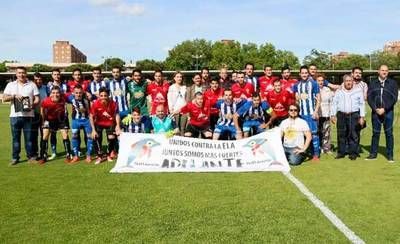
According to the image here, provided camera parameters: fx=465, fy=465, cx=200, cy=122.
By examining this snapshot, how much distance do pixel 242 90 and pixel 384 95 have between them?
286 centimetres

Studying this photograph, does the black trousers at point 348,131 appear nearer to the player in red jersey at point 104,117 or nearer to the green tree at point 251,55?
the player in red jersey at point 104,117

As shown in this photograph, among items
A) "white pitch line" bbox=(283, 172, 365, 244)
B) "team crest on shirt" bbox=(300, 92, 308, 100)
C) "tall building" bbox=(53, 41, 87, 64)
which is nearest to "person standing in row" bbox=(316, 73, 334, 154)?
"team crest on shirt" bbox=(300, 92, 308, 100)

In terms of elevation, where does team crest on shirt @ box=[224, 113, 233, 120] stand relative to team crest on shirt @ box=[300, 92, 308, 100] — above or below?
below

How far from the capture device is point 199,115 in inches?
386

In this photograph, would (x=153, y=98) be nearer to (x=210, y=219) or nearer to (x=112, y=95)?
(x=112, y=95)

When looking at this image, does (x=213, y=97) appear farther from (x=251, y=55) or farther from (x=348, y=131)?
(x=251, y=55)

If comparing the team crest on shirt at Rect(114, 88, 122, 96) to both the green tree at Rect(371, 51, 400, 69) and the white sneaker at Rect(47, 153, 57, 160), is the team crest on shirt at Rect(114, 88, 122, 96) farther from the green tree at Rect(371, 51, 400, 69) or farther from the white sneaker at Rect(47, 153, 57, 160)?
the green tree at Rect(371, 51, 400, 69)

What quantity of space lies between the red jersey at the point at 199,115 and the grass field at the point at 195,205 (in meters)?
1.84

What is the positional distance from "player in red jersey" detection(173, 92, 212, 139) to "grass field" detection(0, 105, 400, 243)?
1.82m

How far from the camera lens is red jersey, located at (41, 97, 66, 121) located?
9.62 meters

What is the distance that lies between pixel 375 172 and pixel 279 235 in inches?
160

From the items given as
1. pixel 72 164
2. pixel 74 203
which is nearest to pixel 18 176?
pixel 72 164

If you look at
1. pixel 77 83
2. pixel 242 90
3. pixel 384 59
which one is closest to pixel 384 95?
pixel 242 90

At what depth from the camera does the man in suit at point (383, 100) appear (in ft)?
30.0
